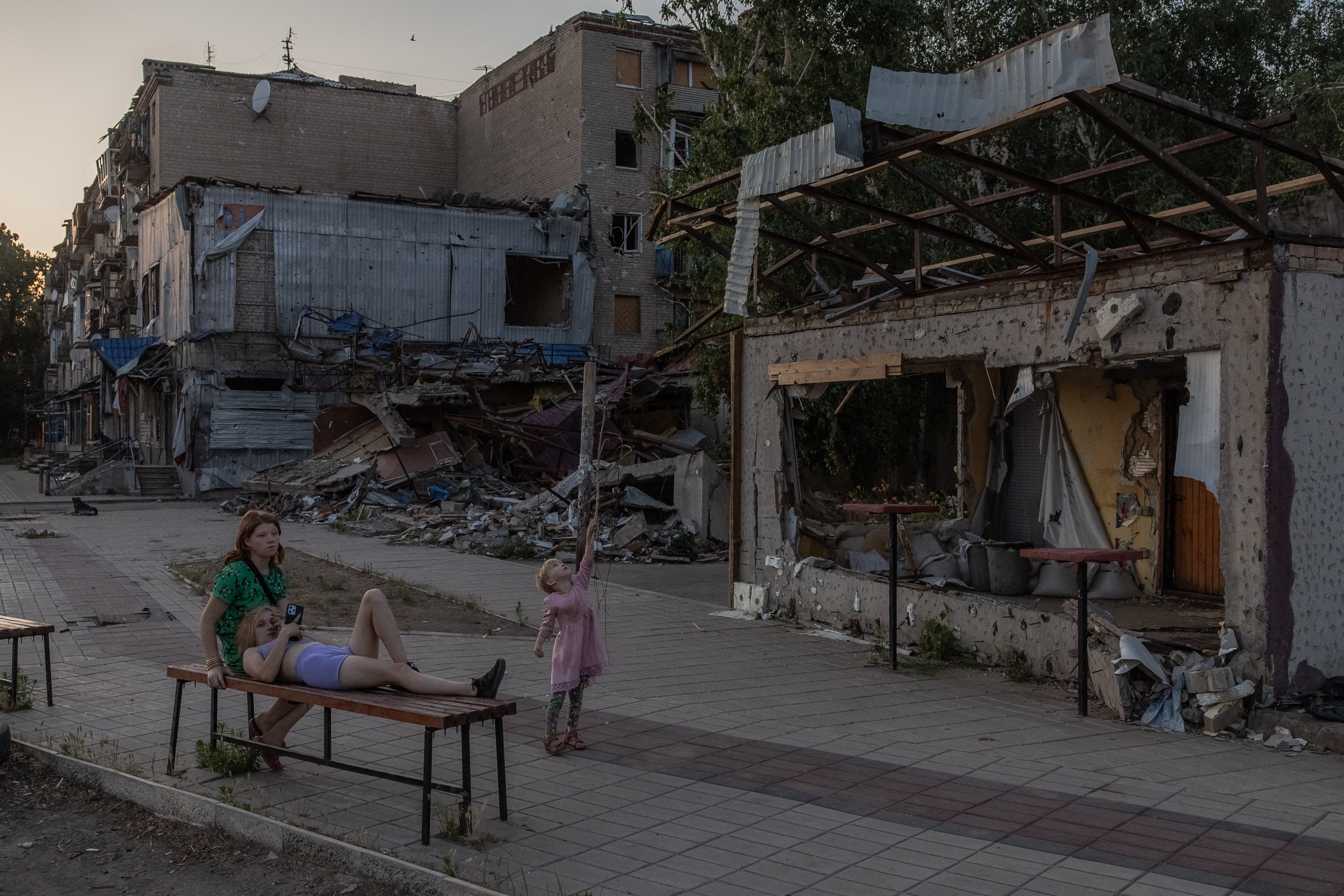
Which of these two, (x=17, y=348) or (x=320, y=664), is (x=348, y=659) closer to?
(x=320, y=664)

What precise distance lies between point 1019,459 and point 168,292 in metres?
27.1

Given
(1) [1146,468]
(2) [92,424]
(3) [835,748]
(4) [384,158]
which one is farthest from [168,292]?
(3) [835,748]

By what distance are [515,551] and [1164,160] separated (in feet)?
40.6

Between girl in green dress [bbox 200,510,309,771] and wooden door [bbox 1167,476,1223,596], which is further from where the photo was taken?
wooden door [bbox 1167,476,1223,596]

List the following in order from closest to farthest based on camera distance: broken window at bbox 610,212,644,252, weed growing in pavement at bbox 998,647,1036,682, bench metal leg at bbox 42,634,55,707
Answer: bench metal leg at bbox 42,634,55,707 < weed growing in pavement at bbox 998,647,1036,682 < broken window at bbox 610,212,644,252

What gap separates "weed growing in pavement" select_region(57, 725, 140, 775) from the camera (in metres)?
6.04

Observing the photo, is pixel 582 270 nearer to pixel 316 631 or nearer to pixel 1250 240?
pixel 316 631

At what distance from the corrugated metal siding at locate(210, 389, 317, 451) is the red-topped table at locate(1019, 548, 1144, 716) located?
84.6ft

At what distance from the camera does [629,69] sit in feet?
113

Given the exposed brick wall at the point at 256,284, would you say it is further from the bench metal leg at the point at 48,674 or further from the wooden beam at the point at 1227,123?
the wooden beam at the point at 1227,123

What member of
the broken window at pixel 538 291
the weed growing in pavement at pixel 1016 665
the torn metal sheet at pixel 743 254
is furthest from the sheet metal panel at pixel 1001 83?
the broken window at pixel 538 291

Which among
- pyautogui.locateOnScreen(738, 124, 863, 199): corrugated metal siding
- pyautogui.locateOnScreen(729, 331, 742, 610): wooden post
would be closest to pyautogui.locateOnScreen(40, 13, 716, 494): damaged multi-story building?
pyautogui.locateOnScreen(729, 331, 742, 610): wooden post

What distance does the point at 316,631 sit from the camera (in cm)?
1044

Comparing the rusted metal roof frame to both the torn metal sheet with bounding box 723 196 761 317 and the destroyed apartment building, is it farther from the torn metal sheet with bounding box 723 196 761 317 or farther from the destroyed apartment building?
the torn metal sheet with bounding box 723 196 761 317
